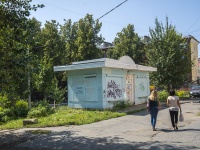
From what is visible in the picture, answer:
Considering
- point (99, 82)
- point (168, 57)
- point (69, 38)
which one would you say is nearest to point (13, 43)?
point (99, 82)

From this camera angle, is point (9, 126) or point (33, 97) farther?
point (33, 97)

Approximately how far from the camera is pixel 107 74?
17953 millimetres

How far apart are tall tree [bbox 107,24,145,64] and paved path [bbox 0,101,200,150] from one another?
3071 centimetres

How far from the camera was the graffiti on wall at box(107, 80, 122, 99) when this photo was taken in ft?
59.1

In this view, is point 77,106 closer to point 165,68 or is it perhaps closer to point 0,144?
point 0,144

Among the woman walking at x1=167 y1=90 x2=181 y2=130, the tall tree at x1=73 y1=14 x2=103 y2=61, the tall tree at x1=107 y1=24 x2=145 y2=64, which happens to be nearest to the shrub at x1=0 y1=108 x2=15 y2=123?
the woman walking at x1=167 y1=90 x2=181 y2=130

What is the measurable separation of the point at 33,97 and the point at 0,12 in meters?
27.3

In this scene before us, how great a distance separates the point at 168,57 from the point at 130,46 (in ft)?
50.0

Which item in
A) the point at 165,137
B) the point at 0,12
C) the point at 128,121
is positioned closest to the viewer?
the point at 165,137

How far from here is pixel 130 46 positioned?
42.5 meters

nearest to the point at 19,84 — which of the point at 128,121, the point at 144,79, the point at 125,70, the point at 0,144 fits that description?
the point at 0,144

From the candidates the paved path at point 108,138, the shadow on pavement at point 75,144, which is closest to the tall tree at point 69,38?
the paved path at point 108,138

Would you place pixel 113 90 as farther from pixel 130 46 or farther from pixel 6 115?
pixel 130 46

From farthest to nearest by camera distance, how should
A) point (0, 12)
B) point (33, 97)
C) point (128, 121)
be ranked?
point (33, 97) < point (128, 121) < point (0, 12)
